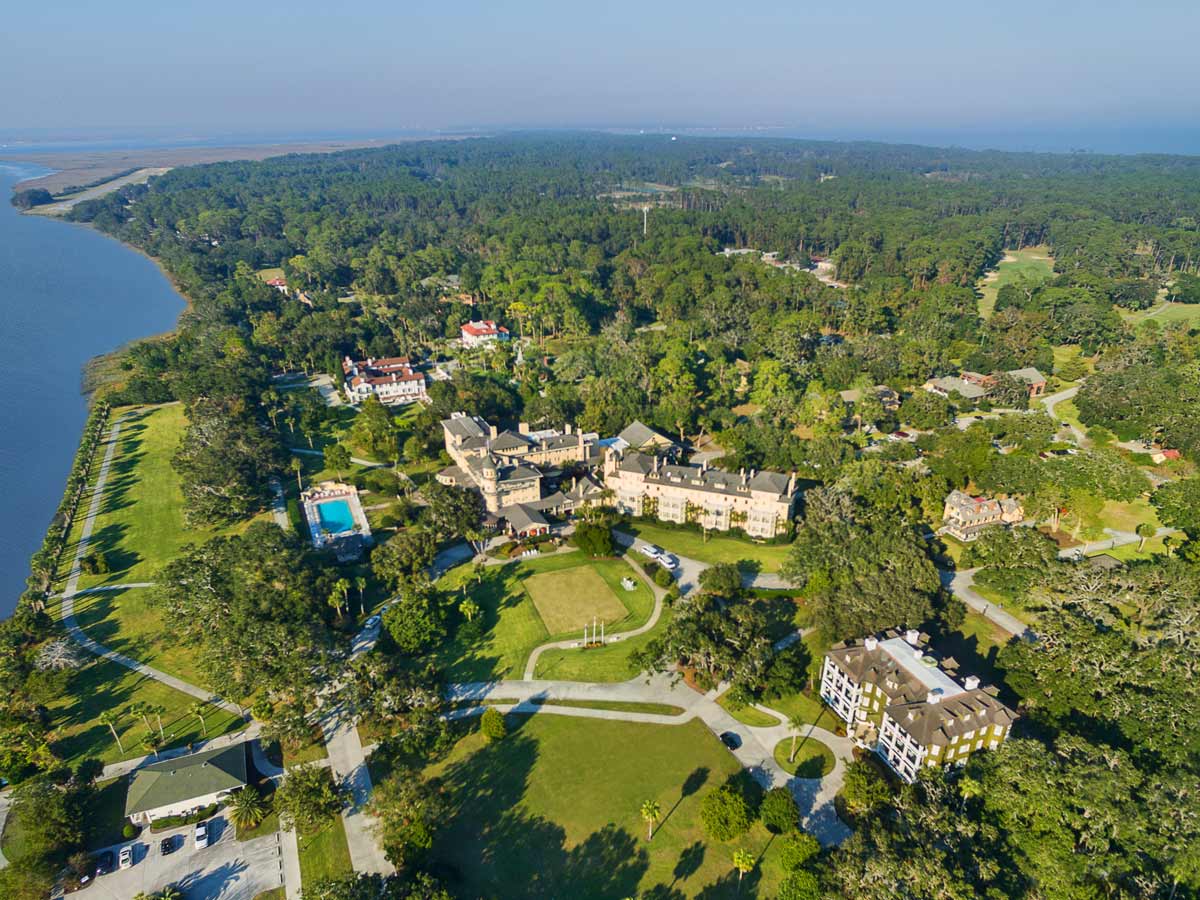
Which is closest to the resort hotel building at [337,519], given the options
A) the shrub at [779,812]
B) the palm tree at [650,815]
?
the palm tree at [650,815]

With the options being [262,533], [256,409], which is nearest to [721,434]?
[262,533]

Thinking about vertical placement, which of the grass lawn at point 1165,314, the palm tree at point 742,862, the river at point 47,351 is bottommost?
the river at point 47,351

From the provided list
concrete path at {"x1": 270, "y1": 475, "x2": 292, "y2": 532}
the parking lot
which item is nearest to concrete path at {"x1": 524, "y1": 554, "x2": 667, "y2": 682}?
the parking lot

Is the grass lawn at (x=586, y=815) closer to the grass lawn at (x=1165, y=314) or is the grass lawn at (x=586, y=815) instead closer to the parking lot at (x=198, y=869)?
the parking lot at (x=198, y=869)

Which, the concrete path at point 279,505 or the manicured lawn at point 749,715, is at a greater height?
the manicured lawn at point 749,715

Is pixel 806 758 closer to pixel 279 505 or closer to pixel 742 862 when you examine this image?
pixel 742 862
